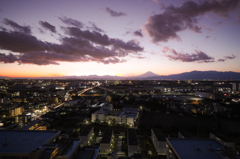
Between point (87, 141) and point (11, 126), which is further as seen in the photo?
point (11, 126)

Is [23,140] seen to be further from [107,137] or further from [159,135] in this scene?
[159,135]

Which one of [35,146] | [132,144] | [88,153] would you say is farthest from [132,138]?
[35,146]

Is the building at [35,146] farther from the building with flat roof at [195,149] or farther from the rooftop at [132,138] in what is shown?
the building with flat roof at [195,149]

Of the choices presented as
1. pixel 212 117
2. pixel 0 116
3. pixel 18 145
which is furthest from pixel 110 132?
pixel 0 116

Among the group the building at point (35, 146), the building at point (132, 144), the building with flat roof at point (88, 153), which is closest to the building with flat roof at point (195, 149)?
the building at point (132, 144)

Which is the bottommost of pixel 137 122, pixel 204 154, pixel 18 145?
pixel 137 122

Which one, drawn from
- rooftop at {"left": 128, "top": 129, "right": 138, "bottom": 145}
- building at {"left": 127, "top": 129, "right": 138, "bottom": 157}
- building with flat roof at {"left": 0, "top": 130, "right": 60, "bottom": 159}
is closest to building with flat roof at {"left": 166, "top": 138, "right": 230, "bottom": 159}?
building at {"left": 127, "top": 129, "right": 138, "bottom": 157}

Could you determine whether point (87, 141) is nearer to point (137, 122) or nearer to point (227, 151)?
point (137, 122)
